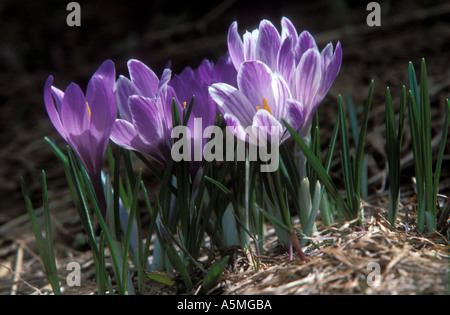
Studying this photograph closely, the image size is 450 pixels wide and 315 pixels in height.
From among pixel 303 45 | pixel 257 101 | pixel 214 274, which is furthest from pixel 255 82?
pixel 214 274

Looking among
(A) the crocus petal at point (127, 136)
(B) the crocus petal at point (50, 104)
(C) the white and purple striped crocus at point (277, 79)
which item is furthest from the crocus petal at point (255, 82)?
(B) the crocus petal at point (50, 104)

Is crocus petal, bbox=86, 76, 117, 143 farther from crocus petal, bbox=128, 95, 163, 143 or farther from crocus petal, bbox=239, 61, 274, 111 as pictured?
crocus petal, bbox=239, 61, 274, 111

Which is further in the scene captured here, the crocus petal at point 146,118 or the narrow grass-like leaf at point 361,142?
the narrow grass-like leaf at point 361,142

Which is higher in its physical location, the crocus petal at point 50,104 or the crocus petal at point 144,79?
the crocus petal at point 144,79

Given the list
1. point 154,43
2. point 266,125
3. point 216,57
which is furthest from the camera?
point 154,43

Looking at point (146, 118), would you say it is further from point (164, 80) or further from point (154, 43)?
point (154, 43)

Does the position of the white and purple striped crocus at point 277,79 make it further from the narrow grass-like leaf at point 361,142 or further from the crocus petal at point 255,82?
the narrow grass-like leaf at point 361,142
